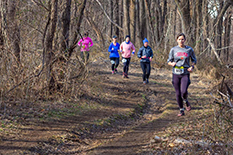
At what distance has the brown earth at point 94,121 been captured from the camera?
5.72 meters

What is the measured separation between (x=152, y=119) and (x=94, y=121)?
183 centimetres

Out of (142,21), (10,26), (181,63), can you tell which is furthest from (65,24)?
(142,21)

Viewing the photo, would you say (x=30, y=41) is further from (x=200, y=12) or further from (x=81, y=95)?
(x=200, y=12)

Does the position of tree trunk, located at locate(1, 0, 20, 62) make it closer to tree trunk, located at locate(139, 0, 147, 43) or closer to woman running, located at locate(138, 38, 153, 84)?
woman running, located at locate(138, 38, 153, 84)

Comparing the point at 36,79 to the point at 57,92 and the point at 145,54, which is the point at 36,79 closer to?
the point at 57,92

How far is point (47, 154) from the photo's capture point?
5438mm

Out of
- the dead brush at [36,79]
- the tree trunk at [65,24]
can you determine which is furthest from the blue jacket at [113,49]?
the tree trunk at [65,24]

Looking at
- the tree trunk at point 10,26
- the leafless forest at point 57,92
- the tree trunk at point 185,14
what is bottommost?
the leafless forest at point 57,92

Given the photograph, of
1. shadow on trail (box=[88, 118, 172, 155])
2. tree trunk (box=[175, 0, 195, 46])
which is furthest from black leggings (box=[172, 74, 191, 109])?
tree trunk (box=[175, 0, 195, 46])

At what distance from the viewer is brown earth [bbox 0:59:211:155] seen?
5723 mm

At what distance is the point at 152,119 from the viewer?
8422 millimetres

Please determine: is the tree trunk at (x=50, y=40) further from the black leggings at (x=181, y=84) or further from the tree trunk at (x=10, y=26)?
the black leggings at (x=181, y=84)

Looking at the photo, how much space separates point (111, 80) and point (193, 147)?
863 centimetres

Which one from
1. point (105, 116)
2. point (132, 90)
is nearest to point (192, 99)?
point (132, 90)
